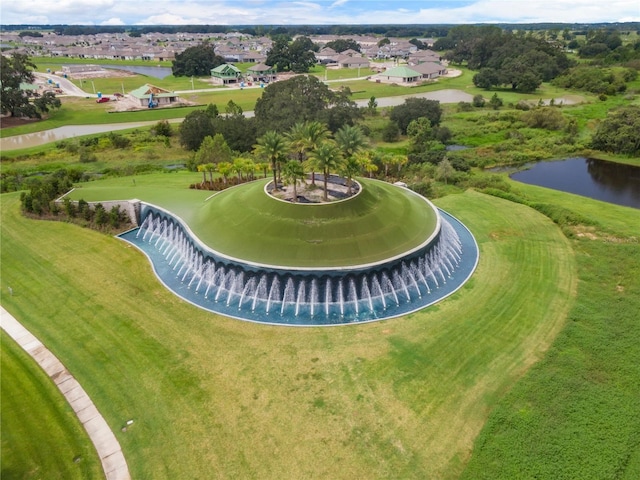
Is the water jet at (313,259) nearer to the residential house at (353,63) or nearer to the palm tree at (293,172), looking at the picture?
the palm tree at (293,172)

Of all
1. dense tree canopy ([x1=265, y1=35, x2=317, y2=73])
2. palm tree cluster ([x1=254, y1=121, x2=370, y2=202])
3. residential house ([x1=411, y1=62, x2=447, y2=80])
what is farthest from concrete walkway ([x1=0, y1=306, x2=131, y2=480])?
dense tree canopy ([x1=265, y1=35, x2=317, y2=73])

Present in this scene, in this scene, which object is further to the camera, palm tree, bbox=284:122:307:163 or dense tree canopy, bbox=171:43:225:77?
dense tree canopy, bbox=171:43:225:77

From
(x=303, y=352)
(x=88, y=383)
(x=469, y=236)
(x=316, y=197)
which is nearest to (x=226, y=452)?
(x=303, y=352)

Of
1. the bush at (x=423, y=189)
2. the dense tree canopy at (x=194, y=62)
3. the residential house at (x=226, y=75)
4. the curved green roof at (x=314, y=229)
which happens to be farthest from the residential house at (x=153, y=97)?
the curved green roof at (x=314, y=229)

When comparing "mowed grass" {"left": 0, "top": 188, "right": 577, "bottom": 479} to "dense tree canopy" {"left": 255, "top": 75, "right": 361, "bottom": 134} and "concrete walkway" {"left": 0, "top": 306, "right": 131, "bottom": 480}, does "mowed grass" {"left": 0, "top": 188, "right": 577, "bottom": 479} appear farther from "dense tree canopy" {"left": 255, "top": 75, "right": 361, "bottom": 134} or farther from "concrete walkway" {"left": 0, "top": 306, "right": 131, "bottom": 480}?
"dense tree canopy" {"left": 255, "top": 75, "right": 361, "bottom": 134}

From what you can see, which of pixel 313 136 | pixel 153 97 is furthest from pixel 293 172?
pixel 153 97

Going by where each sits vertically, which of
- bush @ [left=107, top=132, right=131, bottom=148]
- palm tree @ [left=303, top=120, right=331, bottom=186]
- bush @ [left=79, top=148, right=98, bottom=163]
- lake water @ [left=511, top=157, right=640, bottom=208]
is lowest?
lake water @ [left=511, top=157, right=640, bottom=208]
